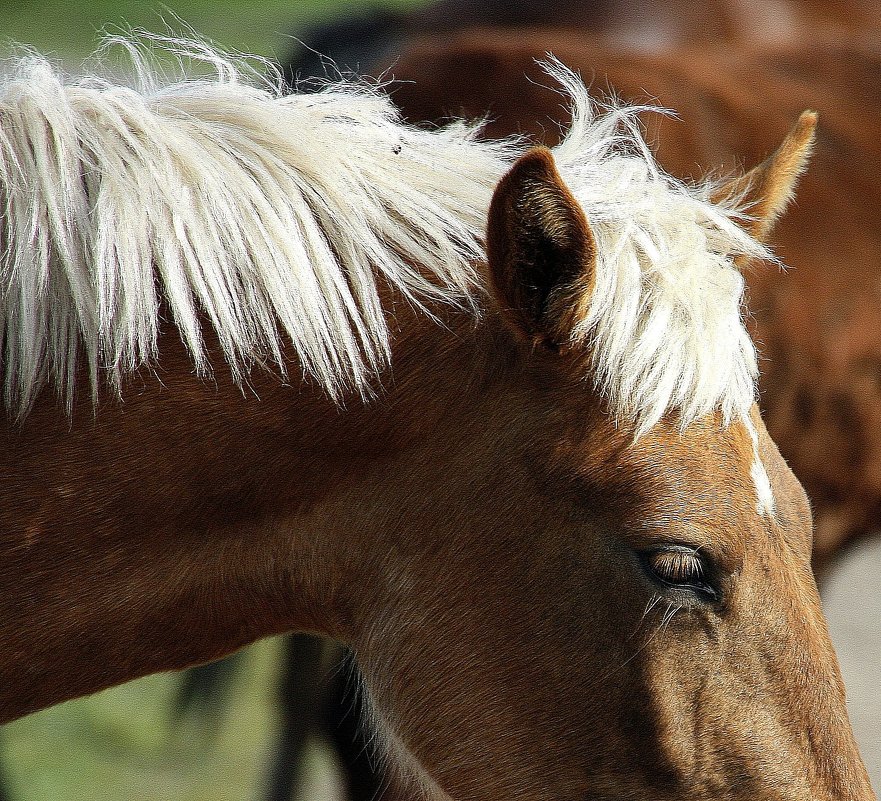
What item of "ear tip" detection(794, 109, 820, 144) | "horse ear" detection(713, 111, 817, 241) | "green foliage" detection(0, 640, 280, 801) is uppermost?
"ear tip" detection(794, 109, 820, 144)

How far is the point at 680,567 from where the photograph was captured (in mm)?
1194

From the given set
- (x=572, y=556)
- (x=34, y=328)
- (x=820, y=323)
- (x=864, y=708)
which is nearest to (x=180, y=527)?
(x=34, y=328)

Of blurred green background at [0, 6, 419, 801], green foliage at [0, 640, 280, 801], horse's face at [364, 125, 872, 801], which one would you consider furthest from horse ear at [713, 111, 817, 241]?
green foliage at [0, 640, 280, 801]

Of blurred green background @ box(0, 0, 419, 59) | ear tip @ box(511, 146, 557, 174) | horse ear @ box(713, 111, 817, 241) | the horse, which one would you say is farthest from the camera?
blurred green background @ box(0, 0, 419, 59)

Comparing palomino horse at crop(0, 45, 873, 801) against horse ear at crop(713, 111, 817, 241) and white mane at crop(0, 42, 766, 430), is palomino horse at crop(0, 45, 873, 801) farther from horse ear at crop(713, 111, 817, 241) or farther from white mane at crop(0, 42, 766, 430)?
horse ear at crop(713, 111, 817, 241)

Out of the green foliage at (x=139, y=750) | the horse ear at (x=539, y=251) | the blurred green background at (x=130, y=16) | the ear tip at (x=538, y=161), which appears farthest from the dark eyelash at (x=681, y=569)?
the blurred green background at (x=130, y=16)

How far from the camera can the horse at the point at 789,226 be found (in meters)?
2.56

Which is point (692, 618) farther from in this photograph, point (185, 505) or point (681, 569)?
point (185, 505)

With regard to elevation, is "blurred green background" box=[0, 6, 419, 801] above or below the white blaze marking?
below

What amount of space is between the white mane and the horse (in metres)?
1.25

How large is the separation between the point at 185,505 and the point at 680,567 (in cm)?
65

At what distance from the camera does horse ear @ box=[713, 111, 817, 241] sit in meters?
1.46

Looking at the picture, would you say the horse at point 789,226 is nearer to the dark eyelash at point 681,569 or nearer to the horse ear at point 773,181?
Answer: the horse ear at point 773,181

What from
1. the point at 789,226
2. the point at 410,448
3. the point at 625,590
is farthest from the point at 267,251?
the point at 789,226
